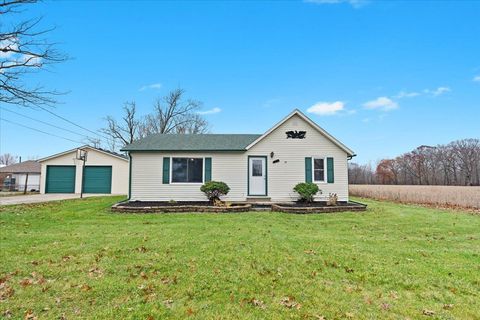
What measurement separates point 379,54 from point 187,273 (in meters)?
15.3

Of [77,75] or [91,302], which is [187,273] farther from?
[77,75]

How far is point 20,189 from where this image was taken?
101 feet

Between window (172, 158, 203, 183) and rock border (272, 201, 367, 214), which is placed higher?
window (172, 158, 203, 183)

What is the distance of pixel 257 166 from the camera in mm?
14367

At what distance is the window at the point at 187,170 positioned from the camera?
14.2 meters

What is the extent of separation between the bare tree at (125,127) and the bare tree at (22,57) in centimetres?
2617

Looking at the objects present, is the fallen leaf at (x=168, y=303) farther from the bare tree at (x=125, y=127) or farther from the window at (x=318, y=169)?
the bare tree at (x=125, y=127)

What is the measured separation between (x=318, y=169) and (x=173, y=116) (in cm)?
2758

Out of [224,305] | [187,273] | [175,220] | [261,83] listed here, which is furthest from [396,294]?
[261,83]

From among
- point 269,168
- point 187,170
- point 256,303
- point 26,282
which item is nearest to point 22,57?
point 187,170

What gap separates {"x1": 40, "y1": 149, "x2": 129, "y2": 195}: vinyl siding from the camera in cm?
2312

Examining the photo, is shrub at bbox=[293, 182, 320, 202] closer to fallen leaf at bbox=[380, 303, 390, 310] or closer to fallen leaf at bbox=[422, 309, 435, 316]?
fallen leaf at bbox=[380, 303, 390, 310]

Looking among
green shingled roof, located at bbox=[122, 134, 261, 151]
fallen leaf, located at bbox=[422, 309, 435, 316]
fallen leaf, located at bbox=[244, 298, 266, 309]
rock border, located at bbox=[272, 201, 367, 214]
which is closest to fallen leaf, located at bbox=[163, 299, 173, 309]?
fallen leaf, located at bbox=[244, 298, 266, 309]

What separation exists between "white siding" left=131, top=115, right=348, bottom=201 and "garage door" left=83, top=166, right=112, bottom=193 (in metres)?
10.9
